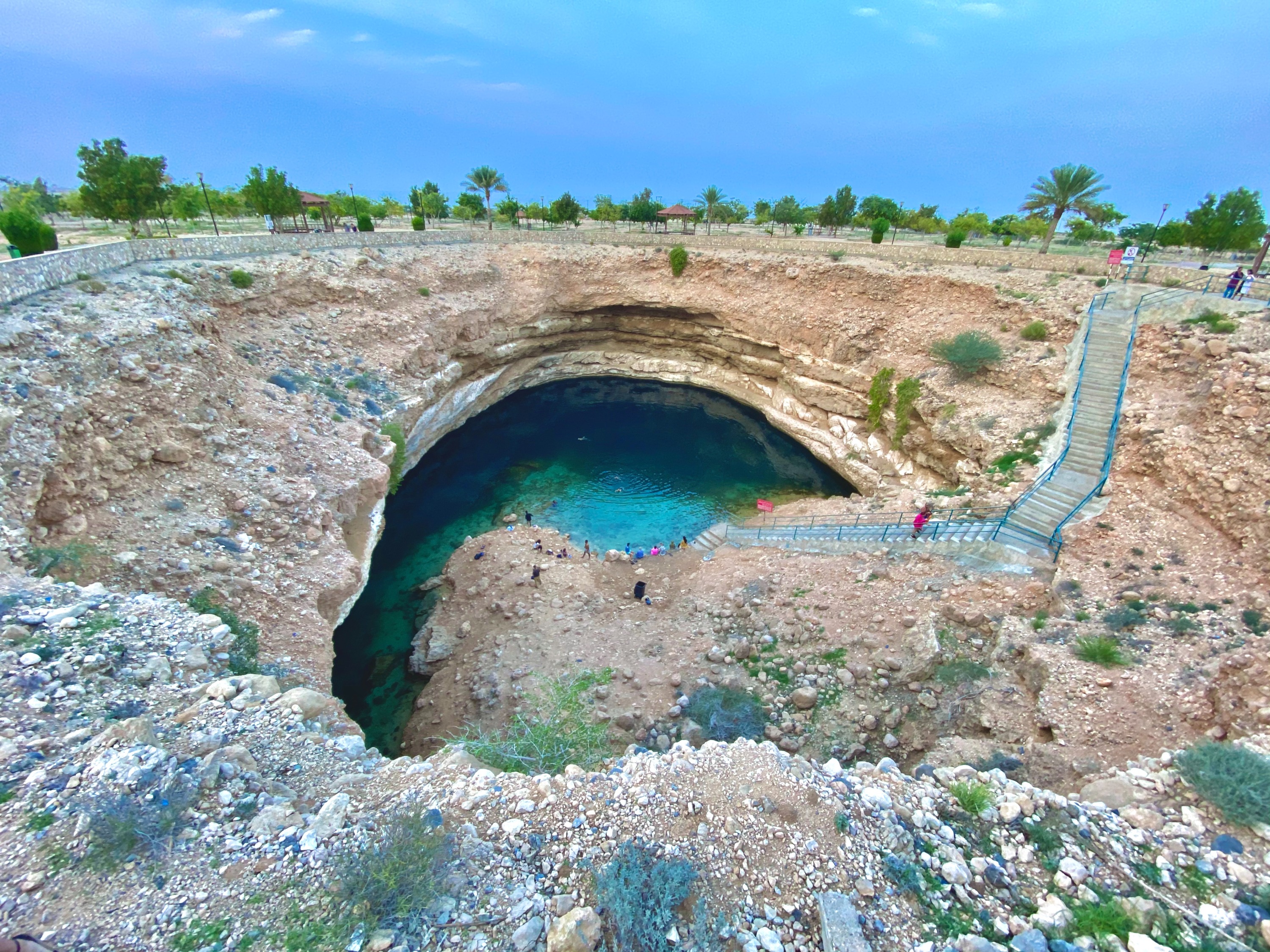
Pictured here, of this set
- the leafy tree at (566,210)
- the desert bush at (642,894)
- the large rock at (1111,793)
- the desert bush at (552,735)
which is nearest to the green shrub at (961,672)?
the large rock at (1111,793)

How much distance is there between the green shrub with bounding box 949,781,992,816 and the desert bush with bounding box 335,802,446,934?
6302mm

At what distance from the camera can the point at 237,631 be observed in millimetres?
9844

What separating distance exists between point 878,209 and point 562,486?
44.9 metres

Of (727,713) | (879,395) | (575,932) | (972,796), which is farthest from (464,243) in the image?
(972,796)

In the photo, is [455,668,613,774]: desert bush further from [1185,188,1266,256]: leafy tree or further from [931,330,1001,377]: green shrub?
[1185,188,1266,256]: leafy tree

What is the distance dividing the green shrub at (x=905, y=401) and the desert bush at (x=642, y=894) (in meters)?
23.3

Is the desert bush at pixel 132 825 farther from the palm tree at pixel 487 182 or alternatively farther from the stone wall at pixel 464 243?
the palm tree at pixel 487 182

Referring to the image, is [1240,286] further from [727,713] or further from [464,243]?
[464,243]

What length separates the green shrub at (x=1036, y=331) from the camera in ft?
73.0

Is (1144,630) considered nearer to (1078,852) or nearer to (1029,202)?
(1078,852)

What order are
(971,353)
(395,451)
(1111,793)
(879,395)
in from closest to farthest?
1. (1111,793)
2. (395,451)
3. (971,353)
4. (879,395)

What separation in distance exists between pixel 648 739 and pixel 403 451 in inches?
592

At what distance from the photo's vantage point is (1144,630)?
35.8ft

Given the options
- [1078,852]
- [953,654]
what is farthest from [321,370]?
[1078,852]
